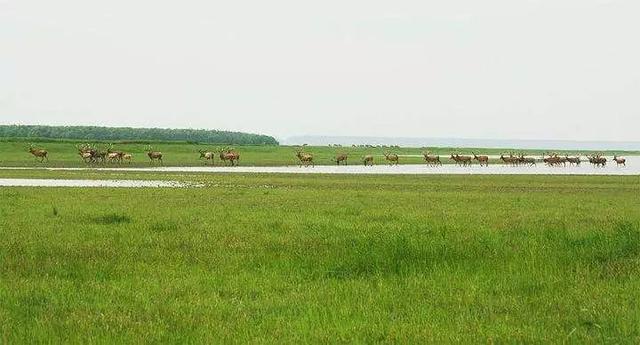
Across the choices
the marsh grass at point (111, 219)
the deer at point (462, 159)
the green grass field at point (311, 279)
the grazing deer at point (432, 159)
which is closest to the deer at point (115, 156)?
the grazing deer at point (432, 159)

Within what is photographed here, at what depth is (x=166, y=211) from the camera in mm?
22359

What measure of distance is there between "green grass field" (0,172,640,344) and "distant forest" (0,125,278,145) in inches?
5584

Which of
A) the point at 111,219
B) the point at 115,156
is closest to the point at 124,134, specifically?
the point at 115,156

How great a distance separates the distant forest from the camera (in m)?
166

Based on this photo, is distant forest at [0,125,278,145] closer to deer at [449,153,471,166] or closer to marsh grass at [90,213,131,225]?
deer at [449,153,471,166]

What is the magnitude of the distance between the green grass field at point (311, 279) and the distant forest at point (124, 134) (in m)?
142

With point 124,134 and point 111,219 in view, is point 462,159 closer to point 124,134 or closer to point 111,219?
point 111,219

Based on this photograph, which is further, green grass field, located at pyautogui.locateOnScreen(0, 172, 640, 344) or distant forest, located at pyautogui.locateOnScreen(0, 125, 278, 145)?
distant forest, located at pyautogui.locateOnScreen(0, 125, 278, 145)

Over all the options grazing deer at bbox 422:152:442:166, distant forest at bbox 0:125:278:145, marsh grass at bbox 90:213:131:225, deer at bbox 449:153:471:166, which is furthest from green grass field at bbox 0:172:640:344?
distant forest at bbox 0:125:278:145

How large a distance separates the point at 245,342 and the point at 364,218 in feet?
42.9

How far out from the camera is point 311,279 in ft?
37.7

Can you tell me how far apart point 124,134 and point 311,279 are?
177 m

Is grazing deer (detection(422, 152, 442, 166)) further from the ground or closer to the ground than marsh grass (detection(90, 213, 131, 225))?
closer to the ground

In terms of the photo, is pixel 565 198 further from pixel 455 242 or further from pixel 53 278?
pixel 53 278
